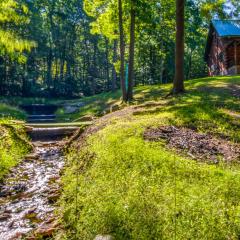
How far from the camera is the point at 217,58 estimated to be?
38.8 meters

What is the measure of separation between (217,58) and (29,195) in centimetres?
3541

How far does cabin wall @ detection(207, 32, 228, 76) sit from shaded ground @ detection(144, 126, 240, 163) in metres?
28.4

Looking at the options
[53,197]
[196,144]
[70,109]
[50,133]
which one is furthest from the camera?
[70,109]

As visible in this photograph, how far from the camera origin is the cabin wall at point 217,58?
3602cm

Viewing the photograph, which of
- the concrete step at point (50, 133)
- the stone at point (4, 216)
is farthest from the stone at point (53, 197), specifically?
the concrete step at point (50, 133)

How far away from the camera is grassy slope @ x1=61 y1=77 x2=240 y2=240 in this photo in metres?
4.62

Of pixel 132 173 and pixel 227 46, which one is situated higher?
pixel 227 46

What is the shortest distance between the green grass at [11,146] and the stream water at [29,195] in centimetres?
26

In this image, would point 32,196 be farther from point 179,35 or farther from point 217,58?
point 217,58

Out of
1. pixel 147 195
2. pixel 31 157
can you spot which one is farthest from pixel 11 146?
pixel 147 195

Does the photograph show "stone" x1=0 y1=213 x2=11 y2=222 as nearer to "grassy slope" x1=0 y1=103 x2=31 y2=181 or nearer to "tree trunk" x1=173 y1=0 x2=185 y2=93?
"grassy slope" x1=0 y1=103 x2=31 y2=181

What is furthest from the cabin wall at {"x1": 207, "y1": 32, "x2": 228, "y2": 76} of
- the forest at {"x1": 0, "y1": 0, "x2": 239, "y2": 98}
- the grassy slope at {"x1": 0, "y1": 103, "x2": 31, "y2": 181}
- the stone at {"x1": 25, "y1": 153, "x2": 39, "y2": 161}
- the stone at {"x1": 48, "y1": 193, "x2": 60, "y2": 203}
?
the stone at {"x1": 48, "y1": 193, "x2": 60, "y2": 203}

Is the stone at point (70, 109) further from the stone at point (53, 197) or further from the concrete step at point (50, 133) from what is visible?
the stone at point (53, 197)

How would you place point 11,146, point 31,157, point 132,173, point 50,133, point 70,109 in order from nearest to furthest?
point 132,173, point 31,157, point 11,146, point 50,133, point 70,109
